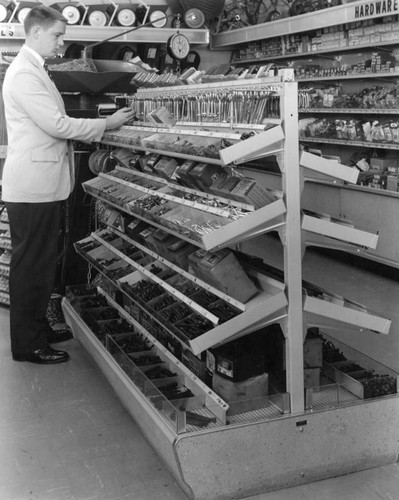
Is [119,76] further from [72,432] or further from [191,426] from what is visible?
[191,426]

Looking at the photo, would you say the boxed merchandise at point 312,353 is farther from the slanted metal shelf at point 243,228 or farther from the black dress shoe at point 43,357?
the black dress shoe at point 43,357

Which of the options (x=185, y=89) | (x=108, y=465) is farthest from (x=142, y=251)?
(x=108, y=465)

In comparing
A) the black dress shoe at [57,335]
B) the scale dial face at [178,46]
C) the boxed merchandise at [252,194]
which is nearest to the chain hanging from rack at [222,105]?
the boxed merchandise at [252,194]

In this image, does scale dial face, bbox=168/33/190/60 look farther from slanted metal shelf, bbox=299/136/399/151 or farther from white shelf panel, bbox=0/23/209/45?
slanted metal shelf, bbox=299/136/399/151

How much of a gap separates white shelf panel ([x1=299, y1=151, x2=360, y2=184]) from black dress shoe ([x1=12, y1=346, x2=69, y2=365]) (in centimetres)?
224

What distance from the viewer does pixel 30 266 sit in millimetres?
4348

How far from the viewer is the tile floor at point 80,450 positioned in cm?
293

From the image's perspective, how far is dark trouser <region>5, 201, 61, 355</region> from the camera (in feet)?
14.1

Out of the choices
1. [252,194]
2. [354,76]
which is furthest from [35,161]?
[354,76]

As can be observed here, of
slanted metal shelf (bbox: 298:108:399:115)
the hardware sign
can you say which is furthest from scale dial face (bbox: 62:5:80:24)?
the hardware sign

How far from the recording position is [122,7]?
28.2 feet

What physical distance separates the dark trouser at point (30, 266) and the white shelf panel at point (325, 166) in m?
1.90

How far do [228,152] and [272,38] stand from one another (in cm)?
627

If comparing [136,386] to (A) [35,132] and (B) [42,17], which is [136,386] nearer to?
(A) [35,132]
